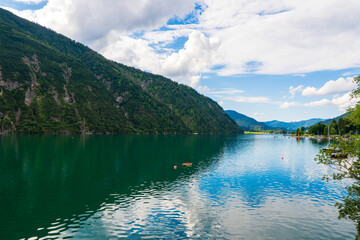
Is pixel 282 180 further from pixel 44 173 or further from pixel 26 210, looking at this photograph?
pixel 44 173

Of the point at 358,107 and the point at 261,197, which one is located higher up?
the point at 358,107

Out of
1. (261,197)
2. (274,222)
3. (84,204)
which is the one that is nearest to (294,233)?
(274,222)

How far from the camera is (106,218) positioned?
3428cm

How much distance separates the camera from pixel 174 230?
3092 centimetres

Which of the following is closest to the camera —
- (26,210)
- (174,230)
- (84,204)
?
(174,230)

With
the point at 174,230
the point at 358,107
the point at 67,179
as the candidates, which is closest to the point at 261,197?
the point at 174,230

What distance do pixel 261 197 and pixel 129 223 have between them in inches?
1196

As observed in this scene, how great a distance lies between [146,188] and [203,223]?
2203 centimetres

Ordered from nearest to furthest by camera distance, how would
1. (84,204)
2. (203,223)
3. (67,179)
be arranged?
(203,223) → (84,204) → (67,179)

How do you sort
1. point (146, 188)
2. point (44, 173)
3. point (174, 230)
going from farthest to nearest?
point (44, 173), point (146, 188), point (174, 230)

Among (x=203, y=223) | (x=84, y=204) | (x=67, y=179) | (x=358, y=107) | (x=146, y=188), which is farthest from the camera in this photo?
(x=67, y=179)

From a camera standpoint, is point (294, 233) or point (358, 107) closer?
point (358, 107)

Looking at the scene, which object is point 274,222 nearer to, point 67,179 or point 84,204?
point 84,204

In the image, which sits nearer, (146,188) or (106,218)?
(106,218)
